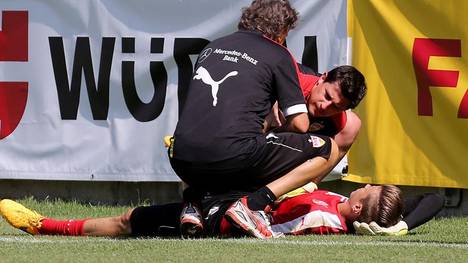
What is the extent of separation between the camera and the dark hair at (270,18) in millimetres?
6453

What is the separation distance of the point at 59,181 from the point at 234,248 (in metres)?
3.68

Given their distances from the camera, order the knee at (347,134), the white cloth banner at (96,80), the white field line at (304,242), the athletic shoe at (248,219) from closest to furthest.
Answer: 1. the white field line at (304,242)
2. the athletic shoe at (248,219)
3. the knee at (347,134)
4. the white cloth banner at (96,80)

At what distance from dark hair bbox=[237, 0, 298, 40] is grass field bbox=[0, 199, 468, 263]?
3.70 ft

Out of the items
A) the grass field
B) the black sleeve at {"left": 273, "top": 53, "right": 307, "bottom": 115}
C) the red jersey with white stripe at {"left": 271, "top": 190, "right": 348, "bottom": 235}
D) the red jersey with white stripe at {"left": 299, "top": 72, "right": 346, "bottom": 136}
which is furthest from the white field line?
the red jersey with white stripe at {"left": 299, "top": 72, "right": 346, "bottom": 136}

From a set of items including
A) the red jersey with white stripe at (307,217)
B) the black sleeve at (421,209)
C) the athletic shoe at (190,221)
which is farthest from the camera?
the black sleeve at (421,209)

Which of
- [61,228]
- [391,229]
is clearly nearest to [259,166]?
[391,229]

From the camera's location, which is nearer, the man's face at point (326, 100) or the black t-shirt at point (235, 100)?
the black t-shirt at point (235, 100)

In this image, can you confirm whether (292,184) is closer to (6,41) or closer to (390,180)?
(390,180)

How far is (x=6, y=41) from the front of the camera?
908cm

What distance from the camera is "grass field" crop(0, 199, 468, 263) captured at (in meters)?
5.32

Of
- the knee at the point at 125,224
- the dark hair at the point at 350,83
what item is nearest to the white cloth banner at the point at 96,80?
the dark hair at the point at 350,83

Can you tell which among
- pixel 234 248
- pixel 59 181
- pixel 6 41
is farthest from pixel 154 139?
pixel 234 248

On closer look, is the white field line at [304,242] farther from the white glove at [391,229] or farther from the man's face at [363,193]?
the man's face at [363,193]

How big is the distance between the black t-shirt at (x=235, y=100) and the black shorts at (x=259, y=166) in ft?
0.16
